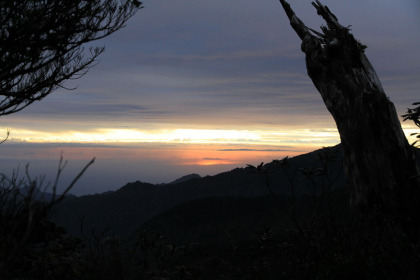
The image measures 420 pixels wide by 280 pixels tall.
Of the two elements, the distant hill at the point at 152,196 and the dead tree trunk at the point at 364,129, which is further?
the distant hill at the point at 152,196

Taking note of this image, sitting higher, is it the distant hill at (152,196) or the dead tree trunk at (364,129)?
the dead tree trunk at (364,129)

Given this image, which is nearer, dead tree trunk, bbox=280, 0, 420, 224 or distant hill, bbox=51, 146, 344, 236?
dead tree trunk, bbox=280, 0, 420, 224

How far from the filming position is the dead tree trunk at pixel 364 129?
21.8 feet

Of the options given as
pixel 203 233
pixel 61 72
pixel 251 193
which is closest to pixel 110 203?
pixel 251 193

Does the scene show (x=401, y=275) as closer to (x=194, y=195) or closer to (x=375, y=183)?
(x=375, y=183)

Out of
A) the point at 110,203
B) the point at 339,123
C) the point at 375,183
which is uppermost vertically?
the point at 339,123

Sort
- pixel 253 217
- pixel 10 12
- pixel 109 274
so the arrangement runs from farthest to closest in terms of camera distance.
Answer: pixel 253 217
pixel 10 12
pixel 109 274

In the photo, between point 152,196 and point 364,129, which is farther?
point 152,196

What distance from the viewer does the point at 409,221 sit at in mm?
6473

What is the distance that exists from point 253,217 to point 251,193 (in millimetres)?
44146

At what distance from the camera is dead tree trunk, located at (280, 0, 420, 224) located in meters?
6.64

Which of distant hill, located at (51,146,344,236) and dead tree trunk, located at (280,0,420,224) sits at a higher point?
dead tree trunk, located at (280,0,420,224)

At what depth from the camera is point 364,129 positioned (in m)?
7.05

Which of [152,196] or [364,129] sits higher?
[364,129]
